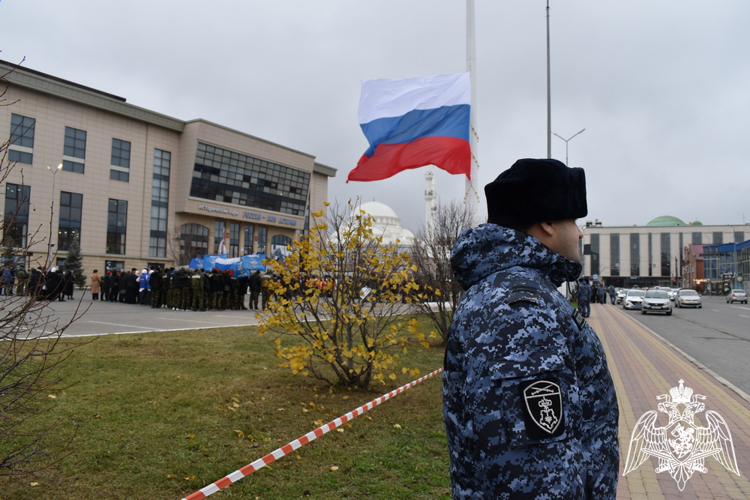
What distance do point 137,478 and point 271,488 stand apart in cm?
112

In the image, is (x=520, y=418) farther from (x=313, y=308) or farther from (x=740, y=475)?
(x=313, y=308)

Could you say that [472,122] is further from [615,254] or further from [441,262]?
[615,254]

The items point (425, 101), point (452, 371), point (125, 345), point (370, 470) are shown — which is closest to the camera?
point (452, 371)

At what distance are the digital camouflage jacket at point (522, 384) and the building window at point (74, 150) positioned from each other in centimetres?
5934

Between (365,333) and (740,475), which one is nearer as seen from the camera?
(740,475)

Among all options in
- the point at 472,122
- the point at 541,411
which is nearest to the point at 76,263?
the point at 472,122

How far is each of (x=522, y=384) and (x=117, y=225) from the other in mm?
61230

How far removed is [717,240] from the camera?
11631cm

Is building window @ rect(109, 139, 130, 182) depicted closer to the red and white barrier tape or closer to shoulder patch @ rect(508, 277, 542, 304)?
the red and white barrier tape

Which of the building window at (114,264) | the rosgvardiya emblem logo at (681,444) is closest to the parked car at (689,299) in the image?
the rosgvardiya emblem logo at (681,444)

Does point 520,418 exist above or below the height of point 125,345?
above

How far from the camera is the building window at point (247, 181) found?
2426 inches

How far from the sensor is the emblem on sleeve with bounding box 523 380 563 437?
3.81ft

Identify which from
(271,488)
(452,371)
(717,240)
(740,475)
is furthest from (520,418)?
(717,240)
